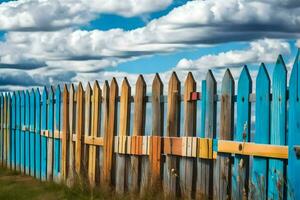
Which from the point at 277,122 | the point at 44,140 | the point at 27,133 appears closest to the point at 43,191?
the point at 44,140

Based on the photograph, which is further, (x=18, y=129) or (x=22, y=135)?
(x=18, y=129)

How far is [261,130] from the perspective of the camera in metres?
7.28

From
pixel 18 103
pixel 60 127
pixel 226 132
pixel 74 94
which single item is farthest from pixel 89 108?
pixel 18 103

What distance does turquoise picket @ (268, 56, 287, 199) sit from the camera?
23.1 feet

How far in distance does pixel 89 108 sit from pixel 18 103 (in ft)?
16.3

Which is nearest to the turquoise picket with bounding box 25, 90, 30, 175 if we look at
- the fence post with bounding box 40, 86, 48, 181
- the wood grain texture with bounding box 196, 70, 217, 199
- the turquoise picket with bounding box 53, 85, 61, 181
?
the fence post with bounding box 40, 86, 48, 181

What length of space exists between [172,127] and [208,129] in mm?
813

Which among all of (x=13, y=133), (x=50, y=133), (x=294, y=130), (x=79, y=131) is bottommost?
(x=13, y=133)

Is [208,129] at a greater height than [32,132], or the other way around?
[208,129]

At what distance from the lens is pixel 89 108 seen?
11.2 metres

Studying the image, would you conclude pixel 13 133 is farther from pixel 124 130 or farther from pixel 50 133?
pixel 124 130

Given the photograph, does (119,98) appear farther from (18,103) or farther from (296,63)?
(18,103)

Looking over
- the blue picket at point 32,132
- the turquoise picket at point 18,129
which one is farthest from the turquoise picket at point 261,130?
the turquoise picket at point 18,129

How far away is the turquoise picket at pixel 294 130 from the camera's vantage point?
22.4ft
